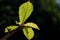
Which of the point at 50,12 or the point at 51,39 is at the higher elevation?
the point at 50,12

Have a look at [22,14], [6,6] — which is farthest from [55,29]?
[22,14]

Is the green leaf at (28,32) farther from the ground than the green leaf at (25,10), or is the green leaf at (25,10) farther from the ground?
the green leaf at (25,10)

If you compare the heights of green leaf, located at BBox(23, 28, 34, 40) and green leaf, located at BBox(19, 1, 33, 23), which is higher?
green leaf, located at BBox(19, 1, 33, 23)

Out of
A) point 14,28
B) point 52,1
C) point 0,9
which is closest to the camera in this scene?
point 14,28

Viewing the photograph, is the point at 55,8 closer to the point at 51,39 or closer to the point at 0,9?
the point at 51,39

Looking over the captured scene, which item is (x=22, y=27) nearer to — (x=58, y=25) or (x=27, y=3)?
(x=27, y=3)

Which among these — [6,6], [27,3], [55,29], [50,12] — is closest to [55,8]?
[50,12]

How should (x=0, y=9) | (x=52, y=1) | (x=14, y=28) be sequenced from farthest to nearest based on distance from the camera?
(x=52, y=1) → (x=0, y=9) → (x=14, y=28)

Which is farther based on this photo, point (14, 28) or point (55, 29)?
point (55, 29)

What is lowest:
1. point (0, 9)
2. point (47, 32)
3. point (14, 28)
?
point (14, 28)
